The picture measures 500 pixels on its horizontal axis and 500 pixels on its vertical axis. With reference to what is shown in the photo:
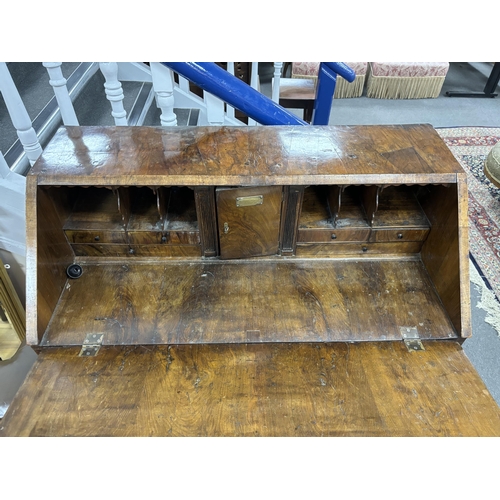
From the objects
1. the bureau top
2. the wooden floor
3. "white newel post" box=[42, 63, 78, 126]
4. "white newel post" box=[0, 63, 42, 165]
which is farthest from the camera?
the wooden floor

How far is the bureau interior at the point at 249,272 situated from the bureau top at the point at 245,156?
0.07 meters

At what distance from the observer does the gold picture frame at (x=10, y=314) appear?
157cm

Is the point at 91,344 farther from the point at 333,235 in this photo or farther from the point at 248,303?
the point at 333,235

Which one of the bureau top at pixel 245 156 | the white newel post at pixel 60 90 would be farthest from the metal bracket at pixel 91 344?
the white newel post at pixel 60 90

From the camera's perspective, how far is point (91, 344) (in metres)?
0.97

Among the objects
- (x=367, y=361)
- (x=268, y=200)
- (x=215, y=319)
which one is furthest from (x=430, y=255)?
(x=215, y=319)

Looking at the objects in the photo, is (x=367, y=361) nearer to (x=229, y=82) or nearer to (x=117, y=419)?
(x=117, y=419)

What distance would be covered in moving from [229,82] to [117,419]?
1100mm

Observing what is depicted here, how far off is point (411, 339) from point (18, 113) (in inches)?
55.1

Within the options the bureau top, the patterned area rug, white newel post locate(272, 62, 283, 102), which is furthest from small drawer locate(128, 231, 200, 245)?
the patterned area rug

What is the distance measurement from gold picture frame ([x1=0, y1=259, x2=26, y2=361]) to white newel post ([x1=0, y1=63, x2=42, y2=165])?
0.48 m

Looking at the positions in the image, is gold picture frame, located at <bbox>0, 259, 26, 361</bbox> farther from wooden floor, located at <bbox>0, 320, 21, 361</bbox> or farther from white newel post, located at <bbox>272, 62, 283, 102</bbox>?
white newel post, located at <bbox>272, 62, 283, 102</bbox>

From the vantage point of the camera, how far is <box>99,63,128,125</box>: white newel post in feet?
4.71

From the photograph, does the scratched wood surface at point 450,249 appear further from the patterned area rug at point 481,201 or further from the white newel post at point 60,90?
the white newel post at point 60,90
